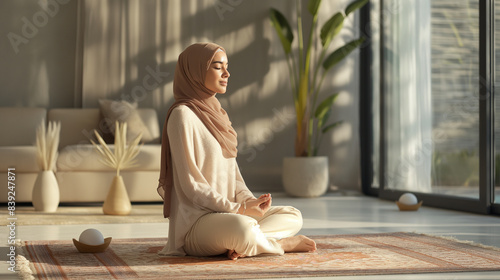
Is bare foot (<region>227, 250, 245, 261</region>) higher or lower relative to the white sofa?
lower

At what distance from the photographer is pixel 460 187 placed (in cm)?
472

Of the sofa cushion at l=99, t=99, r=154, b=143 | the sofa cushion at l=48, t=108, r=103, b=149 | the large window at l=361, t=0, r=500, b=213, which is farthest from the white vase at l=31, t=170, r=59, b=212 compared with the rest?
the large window at l=361, t=0, r=500, b=213

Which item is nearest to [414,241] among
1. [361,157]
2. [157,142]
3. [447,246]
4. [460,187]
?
[447,246]

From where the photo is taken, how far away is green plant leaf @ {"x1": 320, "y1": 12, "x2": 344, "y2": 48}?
6.09m

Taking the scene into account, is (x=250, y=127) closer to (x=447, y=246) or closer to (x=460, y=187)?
(x=460, y=187)

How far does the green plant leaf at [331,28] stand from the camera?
6091mm

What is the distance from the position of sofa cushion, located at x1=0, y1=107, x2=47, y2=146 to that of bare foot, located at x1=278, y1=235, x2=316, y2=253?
3657mm

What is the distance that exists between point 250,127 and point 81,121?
5.26 ft

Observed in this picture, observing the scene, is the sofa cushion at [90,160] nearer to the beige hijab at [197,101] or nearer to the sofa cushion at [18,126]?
the sofa cushion at [18,126]

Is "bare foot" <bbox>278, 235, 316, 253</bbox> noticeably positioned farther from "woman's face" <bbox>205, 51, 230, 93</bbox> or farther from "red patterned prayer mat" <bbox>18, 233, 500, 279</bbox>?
"woman's face" <bbox>205, 51, 230, 93</bbox>

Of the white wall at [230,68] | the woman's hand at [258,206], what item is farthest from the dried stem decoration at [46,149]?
the woman's hand at [258,206]

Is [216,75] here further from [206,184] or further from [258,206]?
[258,206]

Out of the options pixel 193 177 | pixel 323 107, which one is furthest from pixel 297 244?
pixel 323 107

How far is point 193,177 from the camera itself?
245 centimetres
